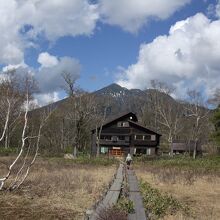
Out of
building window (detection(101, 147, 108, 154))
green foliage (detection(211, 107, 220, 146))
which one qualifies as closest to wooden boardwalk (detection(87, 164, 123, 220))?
green foliage (detection(211, 107, 220, 146))

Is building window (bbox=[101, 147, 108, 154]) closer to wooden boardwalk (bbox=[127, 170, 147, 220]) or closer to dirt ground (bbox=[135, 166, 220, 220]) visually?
dirt ground (bbox=[135, 166, 220, 220])

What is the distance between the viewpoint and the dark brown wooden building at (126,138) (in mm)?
83875

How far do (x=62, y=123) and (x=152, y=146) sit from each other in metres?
17.1

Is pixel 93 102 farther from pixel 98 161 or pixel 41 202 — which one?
pixel 41 202

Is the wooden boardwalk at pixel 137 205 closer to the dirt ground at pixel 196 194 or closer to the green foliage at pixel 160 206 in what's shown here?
the green foliage at pixel 160 206

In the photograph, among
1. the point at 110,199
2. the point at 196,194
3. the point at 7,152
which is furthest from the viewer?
the point at 7,152

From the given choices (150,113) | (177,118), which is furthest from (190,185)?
(150,113)

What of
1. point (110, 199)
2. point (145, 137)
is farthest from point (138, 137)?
point (110, 199)

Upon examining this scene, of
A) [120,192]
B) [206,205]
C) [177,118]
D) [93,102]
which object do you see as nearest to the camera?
[206,205]

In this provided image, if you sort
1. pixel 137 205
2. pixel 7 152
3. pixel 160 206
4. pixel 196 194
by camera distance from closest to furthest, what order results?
pixel 160 206 → pixel 137 205 → pixel 196 194 → pixel 7 152

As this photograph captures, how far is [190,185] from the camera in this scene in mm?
26266

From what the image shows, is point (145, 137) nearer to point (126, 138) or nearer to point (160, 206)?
point (126, 138)

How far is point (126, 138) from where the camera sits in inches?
3312

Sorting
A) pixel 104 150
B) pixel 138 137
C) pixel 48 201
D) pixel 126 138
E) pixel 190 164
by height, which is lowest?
pixel 48 201
